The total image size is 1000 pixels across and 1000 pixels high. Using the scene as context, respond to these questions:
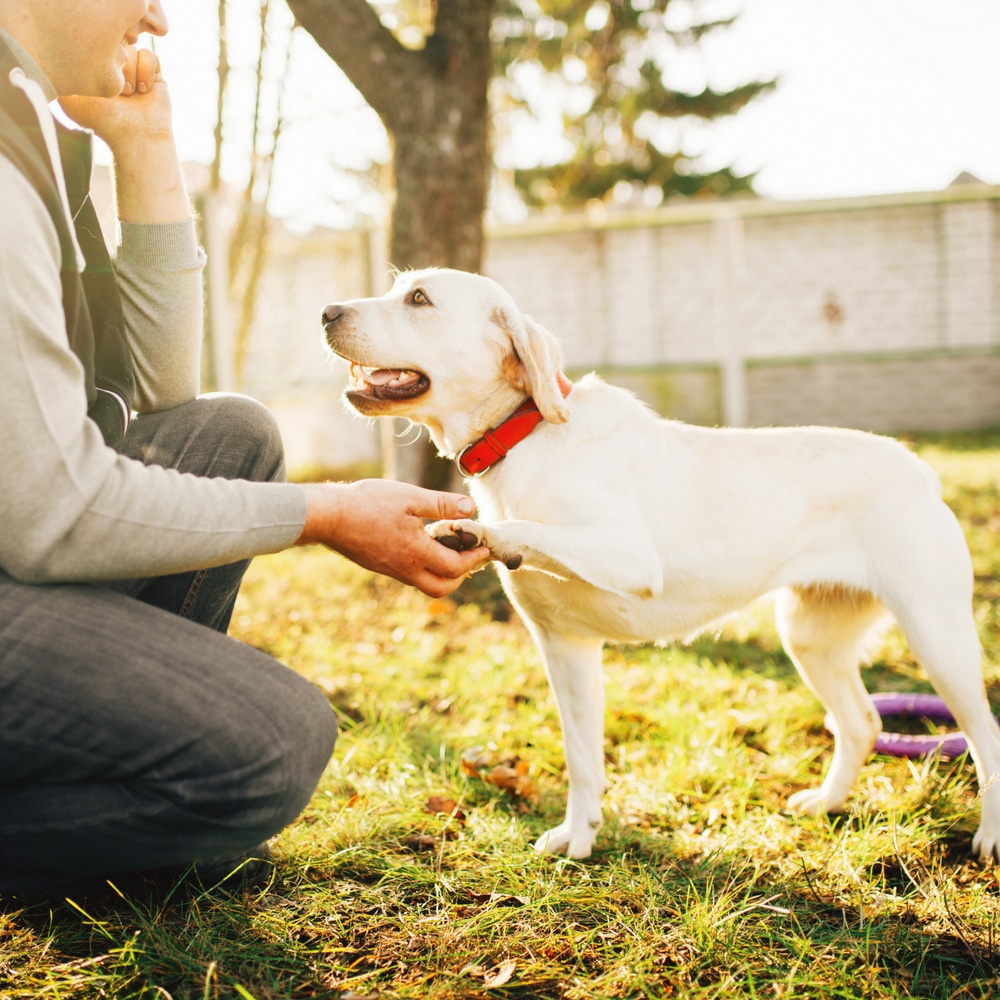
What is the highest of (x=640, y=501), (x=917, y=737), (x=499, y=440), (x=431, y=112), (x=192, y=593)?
(x=431, y=112)

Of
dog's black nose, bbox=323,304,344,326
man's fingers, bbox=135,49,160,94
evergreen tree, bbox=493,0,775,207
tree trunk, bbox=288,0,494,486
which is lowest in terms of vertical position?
dog's black nose, bbox=323,304,344,326

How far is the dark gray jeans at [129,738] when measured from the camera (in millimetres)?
1438

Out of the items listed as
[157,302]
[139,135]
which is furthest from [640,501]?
[139,135]

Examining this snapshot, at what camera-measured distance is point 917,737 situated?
2.85 m

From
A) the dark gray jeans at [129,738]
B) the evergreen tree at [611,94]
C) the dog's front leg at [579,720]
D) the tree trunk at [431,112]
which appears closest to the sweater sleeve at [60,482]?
the dark gray jeans at [129,738]

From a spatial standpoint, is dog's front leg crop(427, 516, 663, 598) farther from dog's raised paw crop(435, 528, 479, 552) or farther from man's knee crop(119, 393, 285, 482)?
man's knee crop(119, 393, 285, 482)

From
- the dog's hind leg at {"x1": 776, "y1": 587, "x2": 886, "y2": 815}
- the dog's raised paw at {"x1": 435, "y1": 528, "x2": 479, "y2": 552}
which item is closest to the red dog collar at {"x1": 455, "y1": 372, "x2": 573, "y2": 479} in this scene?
the dog's raised paw at {"x1": 435, "y1": 528, "x2": 479, "y2": 552}

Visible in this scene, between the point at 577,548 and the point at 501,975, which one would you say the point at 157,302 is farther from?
the point at 501,975

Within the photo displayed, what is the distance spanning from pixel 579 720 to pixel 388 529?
1.01m

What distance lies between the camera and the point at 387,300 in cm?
258

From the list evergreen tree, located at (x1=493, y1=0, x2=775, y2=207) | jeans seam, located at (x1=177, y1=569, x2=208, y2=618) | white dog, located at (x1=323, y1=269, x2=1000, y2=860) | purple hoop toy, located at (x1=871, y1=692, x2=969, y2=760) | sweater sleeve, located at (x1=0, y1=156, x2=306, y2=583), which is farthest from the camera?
evergreen tree, located at (x1=493, y1=0, x2=775, y2=207)

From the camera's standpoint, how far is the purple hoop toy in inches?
107

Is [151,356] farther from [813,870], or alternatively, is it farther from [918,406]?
[918,406]

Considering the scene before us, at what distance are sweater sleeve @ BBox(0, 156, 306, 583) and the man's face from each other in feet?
1.34
